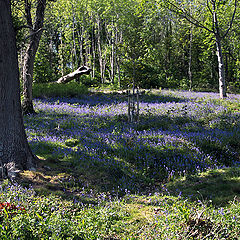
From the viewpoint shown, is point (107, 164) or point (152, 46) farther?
point (152, 46)

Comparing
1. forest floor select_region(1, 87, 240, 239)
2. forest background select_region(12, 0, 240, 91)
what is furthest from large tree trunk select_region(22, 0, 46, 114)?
forest background select_region(12, 0, 240, 91)

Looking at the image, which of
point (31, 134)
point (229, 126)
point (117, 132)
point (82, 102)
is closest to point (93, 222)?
point (117, 132)

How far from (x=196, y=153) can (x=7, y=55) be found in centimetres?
533

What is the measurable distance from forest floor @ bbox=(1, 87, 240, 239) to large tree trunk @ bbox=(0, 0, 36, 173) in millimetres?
558

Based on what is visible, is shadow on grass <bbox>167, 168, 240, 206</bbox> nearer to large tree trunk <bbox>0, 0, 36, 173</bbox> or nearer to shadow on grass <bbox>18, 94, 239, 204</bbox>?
shadow on grass <bbox>18, 94, 239, 204</bbox>

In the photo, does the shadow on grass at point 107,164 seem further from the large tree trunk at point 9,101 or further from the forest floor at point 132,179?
the large tree trunk at point 9,101

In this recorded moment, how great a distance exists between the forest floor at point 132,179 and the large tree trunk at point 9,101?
0.56 m

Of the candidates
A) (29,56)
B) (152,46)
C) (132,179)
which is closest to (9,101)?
(132,179)

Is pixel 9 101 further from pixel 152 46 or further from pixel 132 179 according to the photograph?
pixel 152 46

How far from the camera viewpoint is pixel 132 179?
5789mm

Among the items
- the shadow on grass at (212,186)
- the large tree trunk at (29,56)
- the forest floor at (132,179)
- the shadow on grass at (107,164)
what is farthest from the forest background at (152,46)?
the shadow on grass at (212,186)

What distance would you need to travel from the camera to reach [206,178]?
5.38 m

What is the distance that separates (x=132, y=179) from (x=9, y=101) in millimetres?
3314

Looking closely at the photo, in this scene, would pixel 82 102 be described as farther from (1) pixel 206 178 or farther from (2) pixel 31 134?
(1) pixel 206 178
